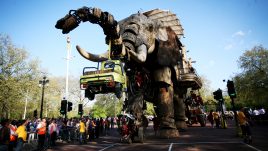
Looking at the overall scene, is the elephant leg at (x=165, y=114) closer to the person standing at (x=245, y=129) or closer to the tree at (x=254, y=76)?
the person standing at (x=245, y=129)

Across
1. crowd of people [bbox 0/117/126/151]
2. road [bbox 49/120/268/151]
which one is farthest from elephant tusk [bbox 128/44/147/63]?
crowd of people [bbox 0/117/126/151]

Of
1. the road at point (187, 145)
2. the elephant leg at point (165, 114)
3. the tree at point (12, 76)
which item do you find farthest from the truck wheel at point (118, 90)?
the tree at point (12, 76)

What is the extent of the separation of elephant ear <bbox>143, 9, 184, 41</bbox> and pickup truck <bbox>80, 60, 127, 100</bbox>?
13.8ft

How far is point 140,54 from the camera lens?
10.4 m

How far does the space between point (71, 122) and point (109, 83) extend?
37.3 feet

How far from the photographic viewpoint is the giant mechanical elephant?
9117mm

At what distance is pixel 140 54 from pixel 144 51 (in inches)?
15.6

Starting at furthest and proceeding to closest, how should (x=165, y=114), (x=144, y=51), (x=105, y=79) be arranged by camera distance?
(x=165, y=114) < (x=144, y=51) < (x=105, y=79)

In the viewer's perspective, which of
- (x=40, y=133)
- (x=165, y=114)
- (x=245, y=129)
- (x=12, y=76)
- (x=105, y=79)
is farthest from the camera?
(x=12, y=76)

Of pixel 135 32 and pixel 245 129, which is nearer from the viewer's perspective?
pixel 245 129

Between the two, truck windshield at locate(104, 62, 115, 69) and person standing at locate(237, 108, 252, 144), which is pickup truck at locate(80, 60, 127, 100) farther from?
person standing at locate(237, 108, 252, 144)

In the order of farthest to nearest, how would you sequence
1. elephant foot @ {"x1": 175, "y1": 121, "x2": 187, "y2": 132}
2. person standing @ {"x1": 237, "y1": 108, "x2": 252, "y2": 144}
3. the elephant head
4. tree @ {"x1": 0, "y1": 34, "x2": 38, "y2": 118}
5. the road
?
1. tree @ {"x1": 0, "y1": 34, "x2": 38, "y2": 118}
2. elephant foot @ {"x1": 175, "y1": 121, "x2": 187, "y2": 132}
3. person standing @ {"x1": 237, "y1": 108, "x2": 252, "y2": 144}
4. the road
5. the elephant head

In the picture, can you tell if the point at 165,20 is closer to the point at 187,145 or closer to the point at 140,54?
the point at 140,54

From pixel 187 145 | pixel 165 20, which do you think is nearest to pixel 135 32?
pixel 165 20
